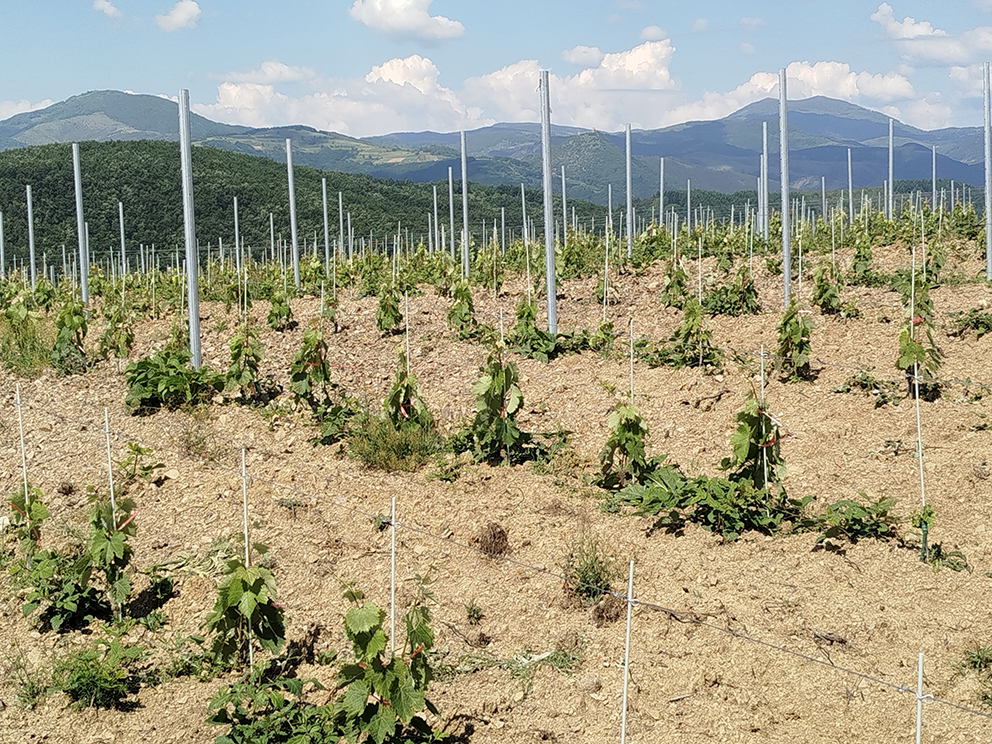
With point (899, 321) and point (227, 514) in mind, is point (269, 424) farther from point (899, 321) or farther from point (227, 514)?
point (899, 321)

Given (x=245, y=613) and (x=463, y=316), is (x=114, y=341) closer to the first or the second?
(x=463, y=316)

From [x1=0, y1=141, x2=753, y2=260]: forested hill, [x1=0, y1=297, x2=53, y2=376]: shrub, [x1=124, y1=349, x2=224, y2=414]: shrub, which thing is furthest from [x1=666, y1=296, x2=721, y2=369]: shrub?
[x1=0, y1=141, x2=753, y2=260]: forested hill

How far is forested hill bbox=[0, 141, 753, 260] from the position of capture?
41469 millimetres

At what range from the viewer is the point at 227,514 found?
20.2ft

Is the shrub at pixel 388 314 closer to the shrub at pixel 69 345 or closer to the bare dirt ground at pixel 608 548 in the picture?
the bare dirt ground at pixel 608 548

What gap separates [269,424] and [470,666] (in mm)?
4383

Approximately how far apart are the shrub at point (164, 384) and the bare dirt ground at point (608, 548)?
220 mm

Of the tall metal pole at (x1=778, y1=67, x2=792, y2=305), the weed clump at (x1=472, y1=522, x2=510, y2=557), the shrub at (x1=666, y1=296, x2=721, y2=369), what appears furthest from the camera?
the tall metal pole at (x1=778, y1=67, x2=792, y2=305)

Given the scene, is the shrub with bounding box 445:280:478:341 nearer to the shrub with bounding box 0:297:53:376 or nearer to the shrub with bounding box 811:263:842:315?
the shrub with bounding box 811:263:842:315

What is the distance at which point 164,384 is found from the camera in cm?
854

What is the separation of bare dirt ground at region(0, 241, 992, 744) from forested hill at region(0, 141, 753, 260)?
102 ft

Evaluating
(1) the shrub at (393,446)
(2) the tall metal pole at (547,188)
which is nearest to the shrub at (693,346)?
(2) the tall metal pole at (547,188)

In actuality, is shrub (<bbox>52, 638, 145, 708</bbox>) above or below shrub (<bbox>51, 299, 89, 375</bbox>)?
below

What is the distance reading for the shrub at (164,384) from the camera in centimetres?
857
